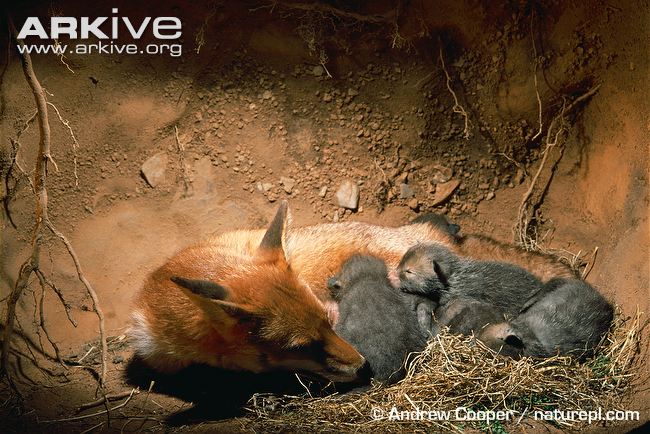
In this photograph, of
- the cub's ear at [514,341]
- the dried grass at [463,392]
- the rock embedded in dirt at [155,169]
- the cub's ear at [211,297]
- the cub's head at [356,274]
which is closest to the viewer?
the cub's ear at [211,297]

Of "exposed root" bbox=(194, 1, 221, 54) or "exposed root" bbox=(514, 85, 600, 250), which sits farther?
"exposed root" bbox=(194, 1, 221, 54)

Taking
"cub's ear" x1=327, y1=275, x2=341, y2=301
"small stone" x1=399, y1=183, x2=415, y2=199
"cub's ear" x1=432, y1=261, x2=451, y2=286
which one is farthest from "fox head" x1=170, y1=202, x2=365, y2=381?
"small stone" x1=399, y1=183, x2=415, y2=199

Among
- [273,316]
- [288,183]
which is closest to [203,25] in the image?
[288,183]

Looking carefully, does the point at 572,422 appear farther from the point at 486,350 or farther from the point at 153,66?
the point at 153,66

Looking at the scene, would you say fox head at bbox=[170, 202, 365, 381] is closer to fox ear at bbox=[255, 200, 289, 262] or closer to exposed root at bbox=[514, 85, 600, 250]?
fox ear at bbox=[255, 200, 289, 262]

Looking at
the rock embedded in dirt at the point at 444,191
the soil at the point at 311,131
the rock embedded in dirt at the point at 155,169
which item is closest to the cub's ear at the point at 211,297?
the soil at the point at 311,131

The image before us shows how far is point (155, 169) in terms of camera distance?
19.5 ft

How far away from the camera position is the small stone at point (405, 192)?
605 cm

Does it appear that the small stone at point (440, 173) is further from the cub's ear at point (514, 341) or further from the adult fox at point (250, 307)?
the cub's ear at point (514, 341)

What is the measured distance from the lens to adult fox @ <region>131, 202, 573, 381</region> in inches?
147

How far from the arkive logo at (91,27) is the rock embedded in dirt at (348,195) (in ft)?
7.69

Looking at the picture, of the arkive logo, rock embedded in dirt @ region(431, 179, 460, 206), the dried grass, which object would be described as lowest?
the dried grass

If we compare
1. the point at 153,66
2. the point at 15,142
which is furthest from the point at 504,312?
the point at 15,142

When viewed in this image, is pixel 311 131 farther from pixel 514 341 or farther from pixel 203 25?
pixel 514 341
